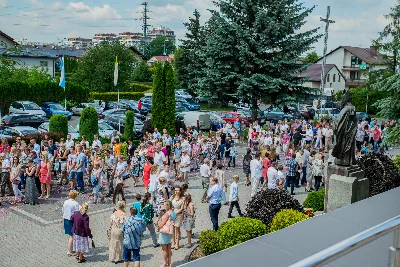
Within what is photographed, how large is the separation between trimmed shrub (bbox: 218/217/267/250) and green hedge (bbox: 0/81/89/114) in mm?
38248

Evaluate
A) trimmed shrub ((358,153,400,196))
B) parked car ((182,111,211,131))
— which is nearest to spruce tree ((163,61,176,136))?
parked car ((182,111,211,131))

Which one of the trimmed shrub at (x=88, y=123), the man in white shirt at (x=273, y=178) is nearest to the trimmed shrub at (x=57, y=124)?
the trimmed shrub at (x=88, y=123)

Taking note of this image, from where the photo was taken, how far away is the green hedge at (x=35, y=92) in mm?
43356

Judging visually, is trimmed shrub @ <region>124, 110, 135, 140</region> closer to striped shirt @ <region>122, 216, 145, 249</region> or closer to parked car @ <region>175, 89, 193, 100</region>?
striped shirt @ <region>122, 216, 145, 249</region>

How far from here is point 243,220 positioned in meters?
9.54

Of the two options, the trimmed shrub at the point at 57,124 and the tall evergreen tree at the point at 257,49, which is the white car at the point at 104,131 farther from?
the tall evergreen tree at the point at 257,49

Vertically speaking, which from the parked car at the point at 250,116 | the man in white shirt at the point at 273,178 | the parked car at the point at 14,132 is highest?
the parked car at the point at 250,116

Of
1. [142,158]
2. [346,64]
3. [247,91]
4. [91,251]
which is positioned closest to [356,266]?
[91,251]

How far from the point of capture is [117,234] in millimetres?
10453

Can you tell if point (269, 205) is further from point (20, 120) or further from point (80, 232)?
point (20, 120)

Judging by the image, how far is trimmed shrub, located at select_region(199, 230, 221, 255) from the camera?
966 cm

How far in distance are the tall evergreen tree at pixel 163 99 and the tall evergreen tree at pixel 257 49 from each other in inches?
246

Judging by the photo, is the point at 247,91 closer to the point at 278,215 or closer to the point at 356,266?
the point at 278,215

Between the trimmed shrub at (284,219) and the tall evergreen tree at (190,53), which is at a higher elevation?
the tall evergreen tree at (190,53)
